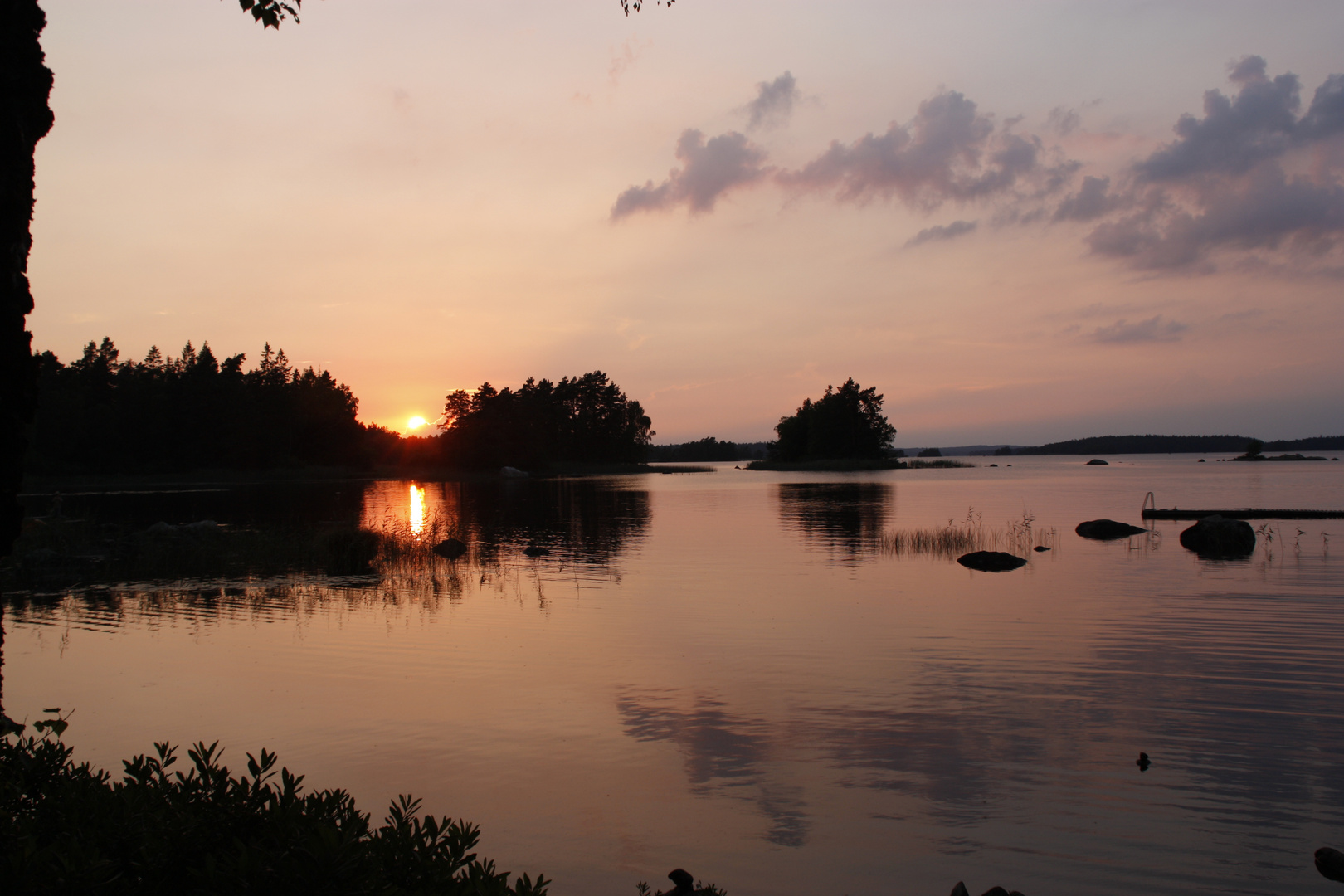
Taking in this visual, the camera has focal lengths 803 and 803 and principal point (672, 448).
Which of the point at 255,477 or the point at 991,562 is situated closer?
the point at 991,562

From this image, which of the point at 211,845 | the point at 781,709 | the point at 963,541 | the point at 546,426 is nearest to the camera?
the point at 211,845

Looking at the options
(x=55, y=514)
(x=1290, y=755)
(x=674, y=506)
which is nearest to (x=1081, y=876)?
(x=1290, y=755)

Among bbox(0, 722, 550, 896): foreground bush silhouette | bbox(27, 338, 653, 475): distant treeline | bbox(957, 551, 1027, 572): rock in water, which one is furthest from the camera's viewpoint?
bbox(27, 338, 653, 475): distant treeline

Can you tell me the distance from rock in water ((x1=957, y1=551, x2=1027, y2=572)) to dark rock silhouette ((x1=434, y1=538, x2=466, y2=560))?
62.8ft

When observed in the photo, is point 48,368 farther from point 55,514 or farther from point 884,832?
point 884,832

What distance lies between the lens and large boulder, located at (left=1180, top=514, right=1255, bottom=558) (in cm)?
3136

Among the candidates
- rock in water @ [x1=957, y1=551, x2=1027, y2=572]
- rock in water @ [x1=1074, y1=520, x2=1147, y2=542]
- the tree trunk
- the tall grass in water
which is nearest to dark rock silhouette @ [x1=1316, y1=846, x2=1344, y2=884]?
the tree trunk

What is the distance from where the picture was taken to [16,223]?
20.2 ft

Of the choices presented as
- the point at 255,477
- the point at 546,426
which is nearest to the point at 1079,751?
the point at 255,477

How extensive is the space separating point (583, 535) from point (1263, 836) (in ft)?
112

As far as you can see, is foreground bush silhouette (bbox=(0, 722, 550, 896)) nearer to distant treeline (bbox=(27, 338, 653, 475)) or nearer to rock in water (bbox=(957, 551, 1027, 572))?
rock in water (bbox=(957, 551, 1027, 572))

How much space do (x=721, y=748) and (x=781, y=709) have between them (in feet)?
6.14

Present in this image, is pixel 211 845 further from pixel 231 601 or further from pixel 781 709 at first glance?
pixel 231 601

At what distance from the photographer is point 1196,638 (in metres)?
16.7
